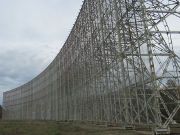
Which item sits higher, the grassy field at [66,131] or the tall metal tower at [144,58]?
the tall metal tower at [144,58]

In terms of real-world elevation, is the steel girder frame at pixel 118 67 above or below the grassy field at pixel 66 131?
above

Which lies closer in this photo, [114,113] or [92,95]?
[114,113]

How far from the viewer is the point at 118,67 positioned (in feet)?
75.0

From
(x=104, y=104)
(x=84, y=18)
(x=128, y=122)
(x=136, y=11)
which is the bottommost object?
(x=128, y=122)

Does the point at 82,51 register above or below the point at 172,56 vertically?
above

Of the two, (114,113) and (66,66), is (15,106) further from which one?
(114,113)

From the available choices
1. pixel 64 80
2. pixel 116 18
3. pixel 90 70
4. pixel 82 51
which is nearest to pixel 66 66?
pixel 64 80

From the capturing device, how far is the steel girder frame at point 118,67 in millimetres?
17641

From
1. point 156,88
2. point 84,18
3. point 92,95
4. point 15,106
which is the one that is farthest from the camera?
point 15,106

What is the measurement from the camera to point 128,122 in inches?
791

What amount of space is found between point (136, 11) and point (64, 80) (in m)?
34.8

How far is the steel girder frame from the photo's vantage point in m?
17.6

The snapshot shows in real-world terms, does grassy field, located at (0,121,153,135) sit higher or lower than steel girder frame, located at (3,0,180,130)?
lower

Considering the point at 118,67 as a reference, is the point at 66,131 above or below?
below
